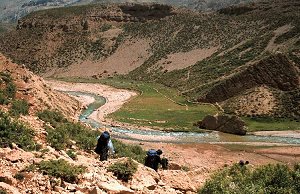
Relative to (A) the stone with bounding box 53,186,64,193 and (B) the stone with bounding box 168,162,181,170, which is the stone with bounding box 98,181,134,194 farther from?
(B) the stone with bounding box 168,162,181,170

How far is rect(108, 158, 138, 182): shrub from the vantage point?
1623cm

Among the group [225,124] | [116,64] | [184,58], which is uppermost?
[184,58]

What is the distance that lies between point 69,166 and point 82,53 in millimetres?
120390

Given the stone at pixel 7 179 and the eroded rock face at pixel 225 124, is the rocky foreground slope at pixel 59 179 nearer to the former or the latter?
the stone at pixel 7 179

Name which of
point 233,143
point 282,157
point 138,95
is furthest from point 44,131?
point 138,95

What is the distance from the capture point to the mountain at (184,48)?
6631 cm

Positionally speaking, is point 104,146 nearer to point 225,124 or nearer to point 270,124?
point 225,124

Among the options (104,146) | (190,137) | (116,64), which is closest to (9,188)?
(104,146)

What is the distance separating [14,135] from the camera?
18.3 meters

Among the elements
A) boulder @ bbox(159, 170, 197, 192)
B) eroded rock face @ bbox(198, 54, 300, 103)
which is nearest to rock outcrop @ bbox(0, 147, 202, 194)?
boulder @ bbox(159, 170, 197, 192)

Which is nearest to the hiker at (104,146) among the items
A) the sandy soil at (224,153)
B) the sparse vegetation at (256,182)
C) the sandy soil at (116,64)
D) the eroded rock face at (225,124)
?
the sparse vegetation at (256,182)

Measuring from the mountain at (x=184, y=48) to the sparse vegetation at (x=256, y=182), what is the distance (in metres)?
40.0

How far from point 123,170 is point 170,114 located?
144 ft

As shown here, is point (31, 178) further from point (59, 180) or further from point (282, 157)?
point (282, 157)
